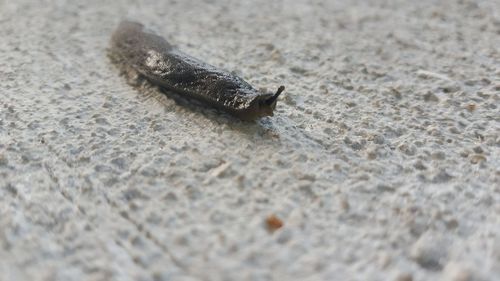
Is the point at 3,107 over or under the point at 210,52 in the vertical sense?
under

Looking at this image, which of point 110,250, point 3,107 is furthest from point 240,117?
point 3,107

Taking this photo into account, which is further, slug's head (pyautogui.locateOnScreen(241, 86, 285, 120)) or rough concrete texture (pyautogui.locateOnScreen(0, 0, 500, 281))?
slug's head (pyautogui.locateOnScreen(241, 86, 285, 120))

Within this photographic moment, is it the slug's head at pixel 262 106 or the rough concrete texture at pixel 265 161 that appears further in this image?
the slug's head at pixel 262 106

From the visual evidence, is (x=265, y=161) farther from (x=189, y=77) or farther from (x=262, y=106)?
(x=189, y=77)

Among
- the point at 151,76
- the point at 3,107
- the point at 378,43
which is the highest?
the point at 378,43

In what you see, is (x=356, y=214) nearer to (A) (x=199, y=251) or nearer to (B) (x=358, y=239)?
(B) (x=358, y=239)
